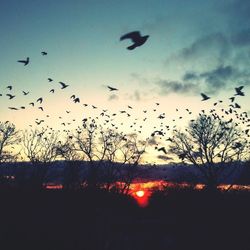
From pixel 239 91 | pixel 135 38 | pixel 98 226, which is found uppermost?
pixel 239 91

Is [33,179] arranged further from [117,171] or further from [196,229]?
[117,171]

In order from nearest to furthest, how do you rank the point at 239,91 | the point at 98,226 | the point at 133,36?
the point at 133,36
the point at 239,91
the point at 98,226

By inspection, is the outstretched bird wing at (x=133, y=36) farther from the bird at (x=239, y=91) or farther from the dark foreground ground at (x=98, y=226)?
the dark foreground ground at (x=98, y=226)

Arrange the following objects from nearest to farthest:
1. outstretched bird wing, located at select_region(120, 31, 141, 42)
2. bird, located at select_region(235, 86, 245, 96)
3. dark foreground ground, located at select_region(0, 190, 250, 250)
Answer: outstretched bird wing, located at select_region(120, 31, 141, 42), bird, located at select_region(235, 86, 245, 96), dark foreground ground, located at select_region(0, 190, 250, 250)

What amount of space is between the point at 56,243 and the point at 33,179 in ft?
18.3

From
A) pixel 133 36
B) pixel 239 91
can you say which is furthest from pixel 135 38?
pixel 239 91

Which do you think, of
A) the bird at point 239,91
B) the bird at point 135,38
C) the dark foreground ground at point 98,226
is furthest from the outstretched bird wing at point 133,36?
the dark foreground ground at point 98,226

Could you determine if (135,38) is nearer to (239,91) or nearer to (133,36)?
(133,36)

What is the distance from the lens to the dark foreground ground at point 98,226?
15.1 m

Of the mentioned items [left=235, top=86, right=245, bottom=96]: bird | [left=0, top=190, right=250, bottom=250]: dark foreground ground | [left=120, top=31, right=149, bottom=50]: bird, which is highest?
[left=235, top=86, right=245, bottom=96]: bird

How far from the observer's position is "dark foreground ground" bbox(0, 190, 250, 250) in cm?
1507

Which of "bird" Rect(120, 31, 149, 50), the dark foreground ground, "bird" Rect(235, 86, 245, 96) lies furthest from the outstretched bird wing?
the dark foreground ground

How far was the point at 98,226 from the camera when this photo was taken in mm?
18031

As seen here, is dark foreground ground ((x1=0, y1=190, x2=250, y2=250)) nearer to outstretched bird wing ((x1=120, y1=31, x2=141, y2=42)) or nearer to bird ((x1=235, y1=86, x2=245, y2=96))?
bird ((x1=235, y1=86, x2=245, y2=96))
